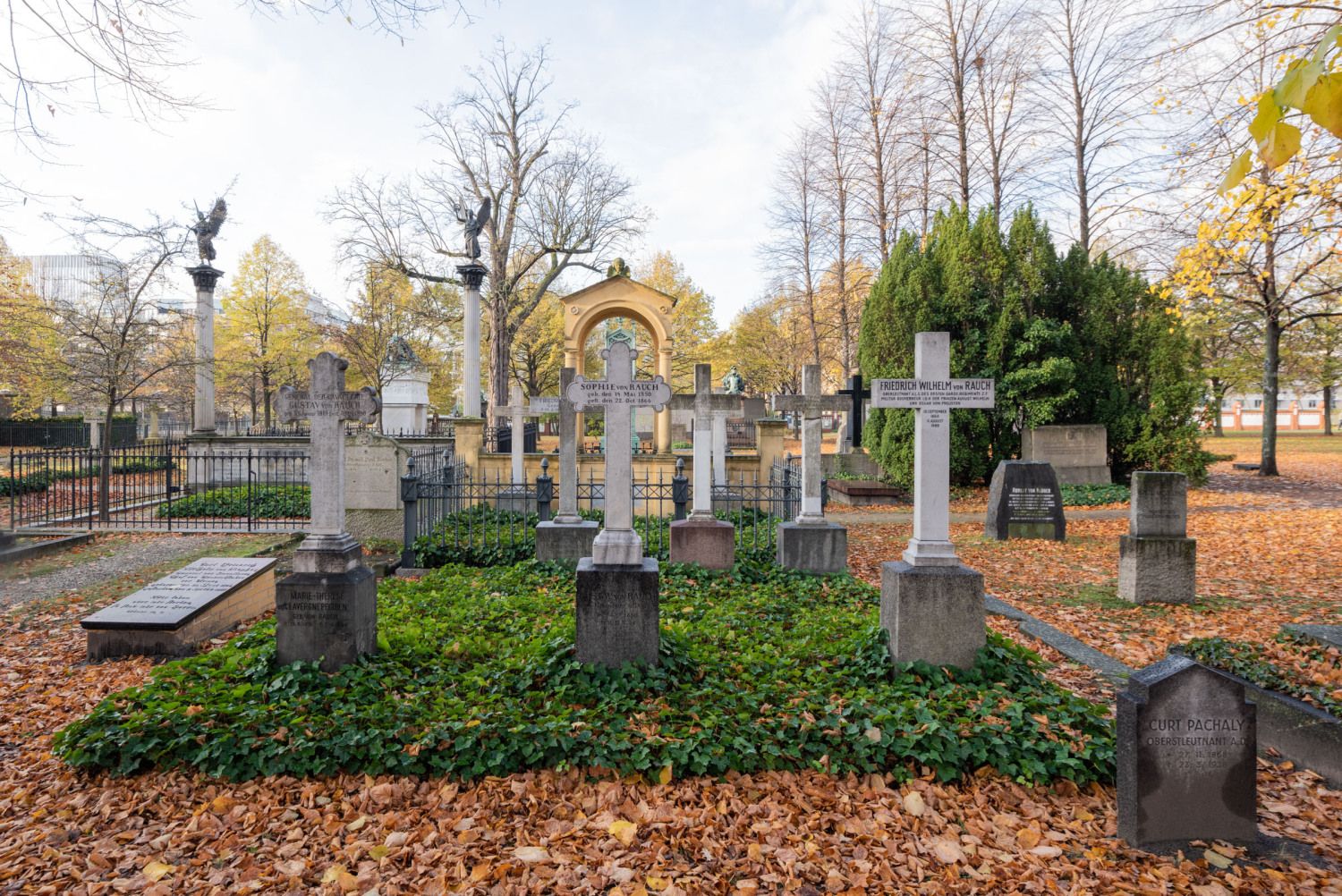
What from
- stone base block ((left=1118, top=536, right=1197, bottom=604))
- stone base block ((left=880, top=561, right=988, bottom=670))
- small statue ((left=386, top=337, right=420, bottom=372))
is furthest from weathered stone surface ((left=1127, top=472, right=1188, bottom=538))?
small statue ((left=386, top=337, right=420, bottom=372))

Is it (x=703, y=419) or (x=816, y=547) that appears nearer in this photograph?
(x=816, y=547)

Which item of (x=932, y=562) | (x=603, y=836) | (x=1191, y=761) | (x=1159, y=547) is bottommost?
(x=603, y=836)

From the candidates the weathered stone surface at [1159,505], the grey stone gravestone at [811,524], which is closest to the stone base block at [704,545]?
the grey stone gravestone at [811,524]

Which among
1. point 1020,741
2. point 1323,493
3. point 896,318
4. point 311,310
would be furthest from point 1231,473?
point 311,310

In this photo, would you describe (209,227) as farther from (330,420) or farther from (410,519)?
(330,420)

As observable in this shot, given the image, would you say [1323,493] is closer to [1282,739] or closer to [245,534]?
[1282,739]

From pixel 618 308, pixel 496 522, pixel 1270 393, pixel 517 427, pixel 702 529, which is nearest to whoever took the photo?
pixel 702 529

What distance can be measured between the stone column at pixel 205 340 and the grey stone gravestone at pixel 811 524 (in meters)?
15.8

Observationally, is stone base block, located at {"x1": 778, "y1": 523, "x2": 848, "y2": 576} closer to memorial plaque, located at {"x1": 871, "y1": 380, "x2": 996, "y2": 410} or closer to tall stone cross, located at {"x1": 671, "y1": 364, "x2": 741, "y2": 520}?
tall stone cross, located at {"x1": 671, "y1": 364, "x2": 741, "y2": 520}

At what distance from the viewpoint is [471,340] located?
19.4 metres

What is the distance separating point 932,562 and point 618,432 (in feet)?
8.57

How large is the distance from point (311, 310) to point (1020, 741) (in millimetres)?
35277

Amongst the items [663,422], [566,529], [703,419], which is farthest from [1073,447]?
[566,529]

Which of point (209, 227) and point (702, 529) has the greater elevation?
point (209, 227)
